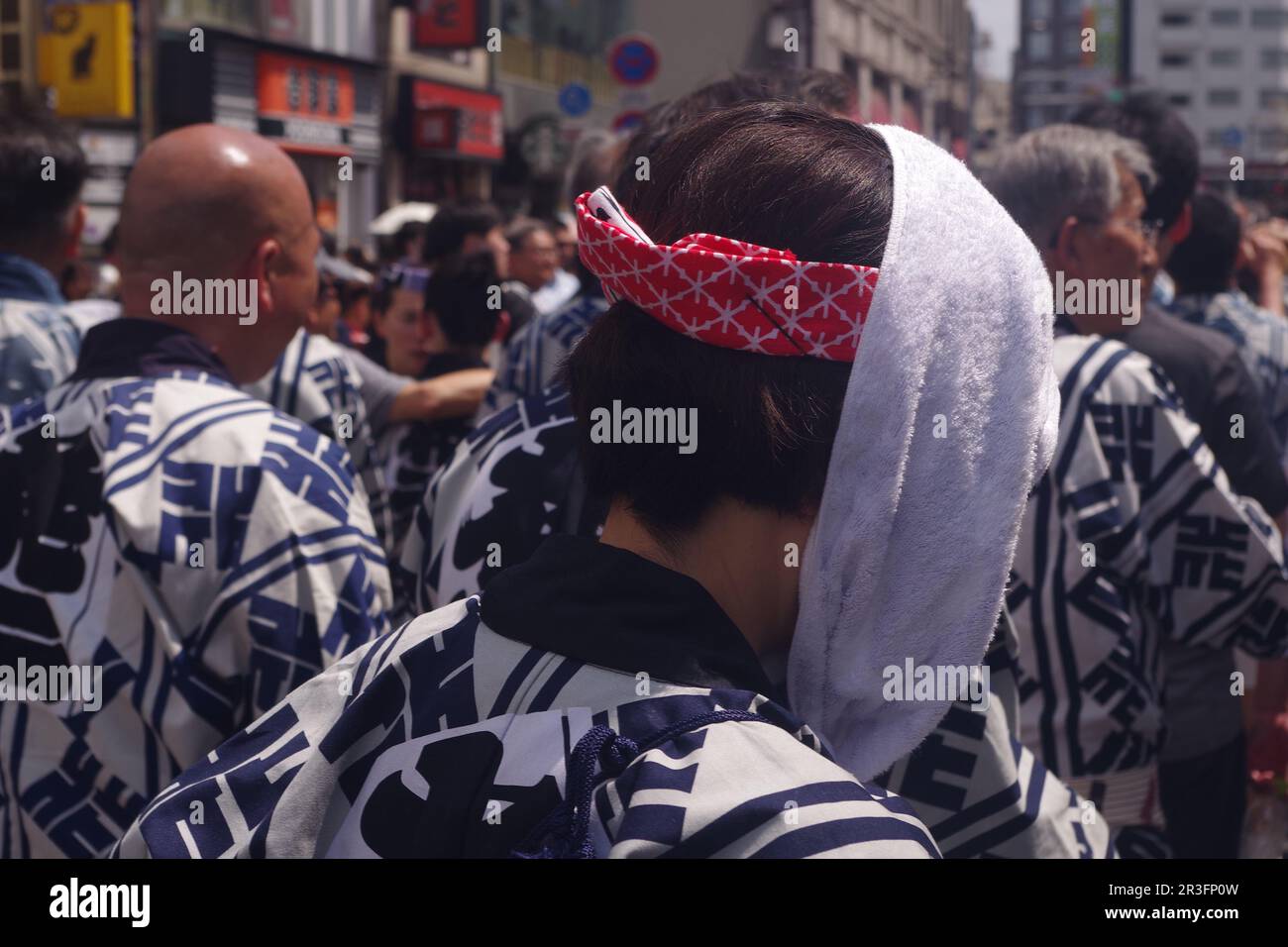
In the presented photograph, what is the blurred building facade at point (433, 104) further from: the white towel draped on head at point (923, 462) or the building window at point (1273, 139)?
the building window at point (1273, 139)

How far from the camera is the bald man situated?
2264mm

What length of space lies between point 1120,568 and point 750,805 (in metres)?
1.88

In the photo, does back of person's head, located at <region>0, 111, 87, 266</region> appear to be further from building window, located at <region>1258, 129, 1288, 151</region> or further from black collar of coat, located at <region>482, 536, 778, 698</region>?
building window, located at <region>1258, 129, 1288, 151</region>

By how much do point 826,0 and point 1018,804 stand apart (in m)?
29.3

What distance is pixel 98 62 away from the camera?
49.1 ft

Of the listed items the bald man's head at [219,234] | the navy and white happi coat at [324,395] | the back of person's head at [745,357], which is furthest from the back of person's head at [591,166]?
the back of person's head at [745,357]

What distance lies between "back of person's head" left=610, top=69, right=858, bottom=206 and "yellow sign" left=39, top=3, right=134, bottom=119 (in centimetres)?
1365

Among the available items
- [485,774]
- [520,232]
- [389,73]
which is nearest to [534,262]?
[520,232]

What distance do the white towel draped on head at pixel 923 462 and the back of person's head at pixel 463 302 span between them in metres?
3.45

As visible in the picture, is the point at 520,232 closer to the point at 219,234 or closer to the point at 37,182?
the point at 37,182

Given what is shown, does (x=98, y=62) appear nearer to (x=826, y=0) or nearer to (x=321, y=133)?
(x=321, y=133)

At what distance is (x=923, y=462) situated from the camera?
1.28 meters

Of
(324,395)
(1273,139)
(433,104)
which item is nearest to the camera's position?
(324,395)

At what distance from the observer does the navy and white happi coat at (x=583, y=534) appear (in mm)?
1707
